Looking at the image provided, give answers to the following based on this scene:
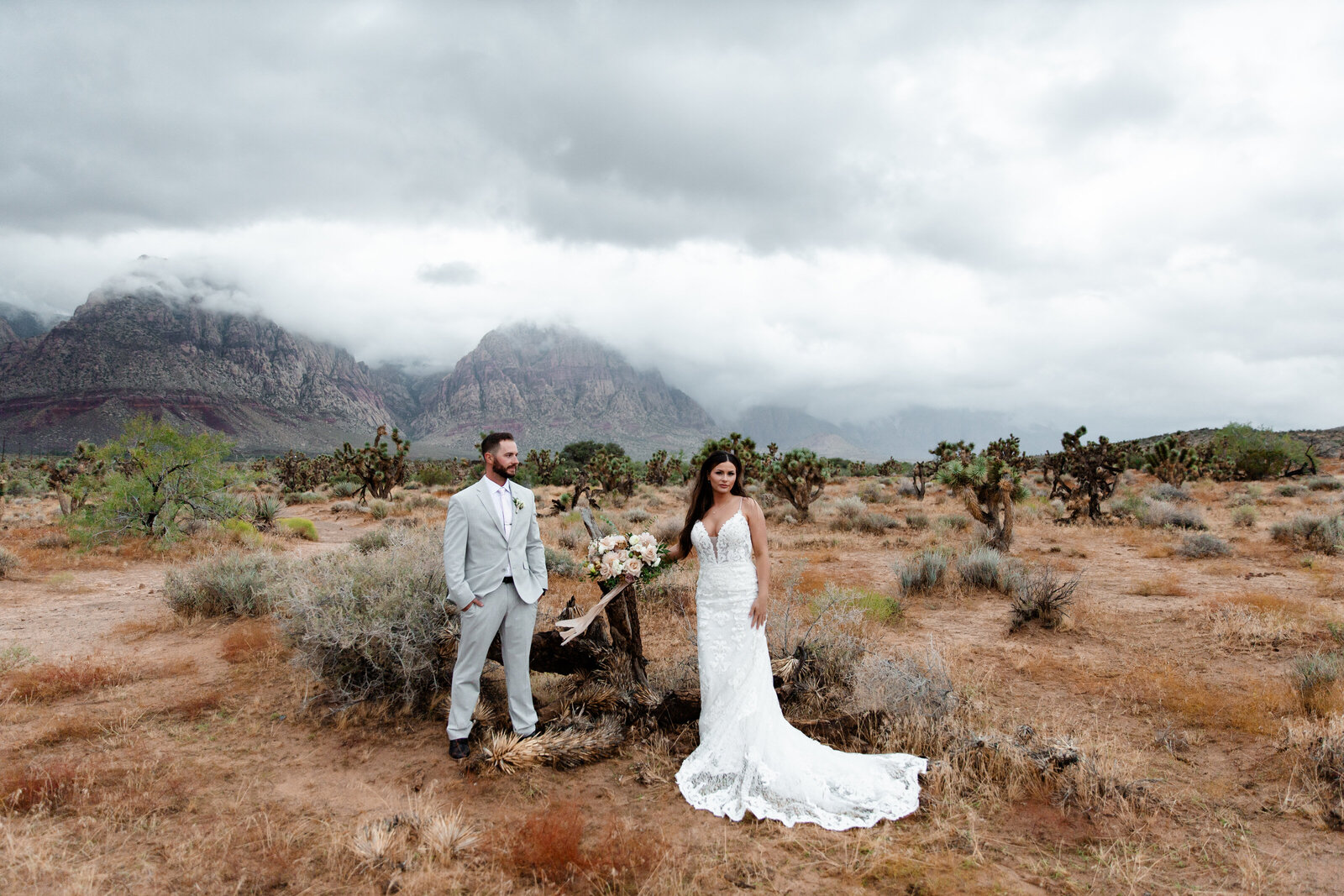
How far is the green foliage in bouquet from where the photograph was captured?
551 inches

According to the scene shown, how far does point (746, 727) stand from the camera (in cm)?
457

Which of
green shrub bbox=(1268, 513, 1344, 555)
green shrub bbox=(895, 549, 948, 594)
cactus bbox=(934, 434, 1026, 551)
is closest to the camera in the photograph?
green shrub bbox=(895, 549, 948, 594)

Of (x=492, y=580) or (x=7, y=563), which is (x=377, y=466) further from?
(x=492, y=580)

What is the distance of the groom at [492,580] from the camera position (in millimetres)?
4711

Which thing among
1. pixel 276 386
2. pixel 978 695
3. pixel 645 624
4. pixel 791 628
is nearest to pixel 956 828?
pixel 978 695

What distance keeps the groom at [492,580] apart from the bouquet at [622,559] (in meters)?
0.45

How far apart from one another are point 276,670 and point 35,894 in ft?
12.6

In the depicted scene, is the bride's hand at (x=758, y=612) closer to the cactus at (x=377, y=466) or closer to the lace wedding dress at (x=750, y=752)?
the lace wedding dress at (x=750, y=752)

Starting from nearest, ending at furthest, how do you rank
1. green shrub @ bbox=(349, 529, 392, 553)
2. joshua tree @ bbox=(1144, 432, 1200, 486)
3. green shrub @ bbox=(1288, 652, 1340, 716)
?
1. green shrub @ bbox=(1288, 652, 1340, 716)
2. green shrub @ bbox=(349, 529, 392, 553)
3. joshua tree @ bbox=(1144, 432, 1200, 486)

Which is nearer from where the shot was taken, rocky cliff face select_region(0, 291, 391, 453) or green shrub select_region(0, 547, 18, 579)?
green shrub select_region(0, 547, 18, 579)

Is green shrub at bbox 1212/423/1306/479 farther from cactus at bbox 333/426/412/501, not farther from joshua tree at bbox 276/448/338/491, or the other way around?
joshua tree at bbox 276/448/338/491

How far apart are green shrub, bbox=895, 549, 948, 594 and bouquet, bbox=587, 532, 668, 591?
690 cm

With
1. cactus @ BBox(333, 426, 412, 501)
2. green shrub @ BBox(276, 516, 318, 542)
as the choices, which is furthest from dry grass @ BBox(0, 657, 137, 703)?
cactus @ BBox(333, 426, 412, 501)

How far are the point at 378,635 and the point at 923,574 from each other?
341 inches
